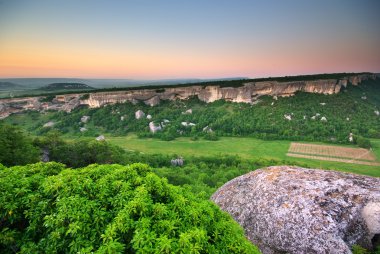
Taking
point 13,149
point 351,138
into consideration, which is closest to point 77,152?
point 13,149

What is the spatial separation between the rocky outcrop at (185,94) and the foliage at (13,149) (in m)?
90.9

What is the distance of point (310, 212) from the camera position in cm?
1286

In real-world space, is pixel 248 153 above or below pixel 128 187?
below

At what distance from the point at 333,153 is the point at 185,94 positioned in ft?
249

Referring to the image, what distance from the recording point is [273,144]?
86.6 m

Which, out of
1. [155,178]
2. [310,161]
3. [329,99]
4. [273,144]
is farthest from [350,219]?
[329,99]

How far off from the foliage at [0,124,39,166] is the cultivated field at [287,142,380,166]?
67856 mm

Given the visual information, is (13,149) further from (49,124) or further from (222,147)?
(49,124)

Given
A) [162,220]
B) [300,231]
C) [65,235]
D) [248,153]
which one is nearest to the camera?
[65,235]

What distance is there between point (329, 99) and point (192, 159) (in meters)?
79.6

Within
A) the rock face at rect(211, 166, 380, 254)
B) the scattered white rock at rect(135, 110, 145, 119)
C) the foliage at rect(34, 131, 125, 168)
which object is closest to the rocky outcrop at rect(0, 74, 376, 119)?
the scattered white rock at rect(135, 110, 145, 119)

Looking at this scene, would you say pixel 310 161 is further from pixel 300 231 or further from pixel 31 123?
pixel 31 123

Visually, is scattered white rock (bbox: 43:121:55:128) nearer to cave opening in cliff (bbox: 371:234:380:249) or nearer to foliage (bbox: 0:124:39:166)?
foliage (bbox: 0:124:39:166)

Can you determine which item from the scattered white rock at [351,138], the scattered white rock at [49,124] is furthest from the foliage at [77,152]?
the scattered white rock at [351,138]
